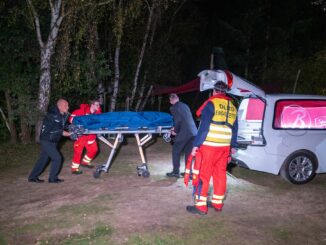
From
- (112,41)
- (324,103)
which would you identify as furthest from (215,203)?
(112,41)

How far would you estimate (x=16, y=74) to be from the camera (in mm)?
12094

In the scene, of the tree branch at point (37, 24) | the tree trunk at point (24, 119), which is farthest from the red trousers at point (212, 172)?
the tree trunk at point (24, 119)

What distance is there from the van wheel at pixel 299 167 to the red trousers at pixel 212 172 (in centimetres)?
230

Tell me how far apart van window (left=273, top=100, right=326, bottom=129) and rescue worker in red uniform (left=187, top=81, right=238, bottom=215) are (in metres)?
1.98

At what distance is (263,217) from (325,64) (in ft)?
49.9

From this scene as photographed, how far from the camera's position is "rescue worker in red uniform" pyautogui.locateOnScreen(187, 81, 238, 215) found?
5703 millimetres

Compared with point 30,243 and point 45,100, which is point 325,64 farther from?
point 30,243

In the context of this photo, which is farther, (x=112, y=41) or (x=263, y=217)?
(x=112, y=41)

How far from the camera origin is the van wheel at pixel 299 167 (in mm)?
7668

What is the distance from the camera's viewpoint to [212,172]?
19.5ft

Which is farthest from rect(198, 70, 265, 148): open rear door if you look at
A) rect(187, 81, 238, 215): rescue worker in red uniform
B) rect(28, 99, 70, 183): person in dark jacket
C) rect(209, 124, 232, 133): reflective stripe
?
rect(28, 99, 70, 183): person in dark jacket

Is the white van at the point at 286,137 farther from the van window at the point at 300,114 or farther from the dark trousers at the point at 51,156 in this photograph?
the dark trousers at the point at 51,156

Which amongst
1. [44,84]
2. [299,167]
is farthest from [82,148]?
[299,167]

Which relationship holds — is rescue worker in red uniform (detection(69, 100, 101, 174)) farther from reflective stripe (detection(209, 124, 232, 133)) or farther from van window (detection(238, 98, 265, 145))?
reflective stripe (detection(209, 124, 232, 133))
